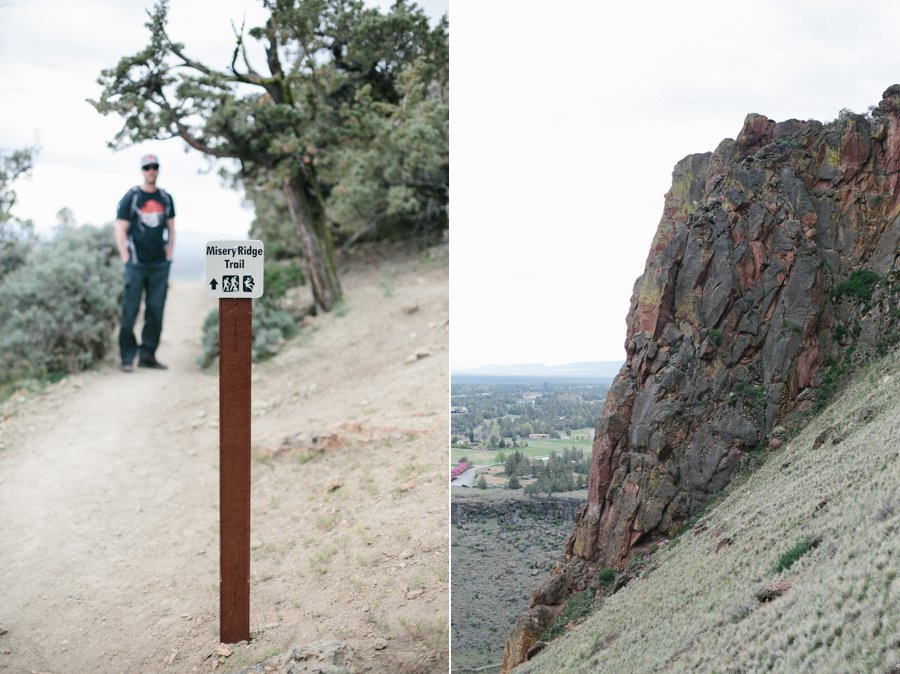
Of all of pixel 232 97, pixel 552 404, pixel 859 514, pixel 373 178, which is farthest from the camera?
pixel 373 178

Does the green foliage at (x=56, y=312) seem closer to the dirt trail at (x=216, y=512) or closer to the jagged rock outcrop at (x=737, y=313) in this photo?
the dirt trail at (x=216, y=512)

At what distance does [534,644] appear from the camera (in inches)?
182

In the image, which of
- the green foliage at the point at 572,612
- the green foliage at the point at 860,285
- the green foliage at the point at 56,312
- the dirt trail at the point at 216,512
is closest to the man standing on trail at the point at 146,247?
the green foliage at the point at 56,312

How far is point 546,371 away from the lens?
201 inches

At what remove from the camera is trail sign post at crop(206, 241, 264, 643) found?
438cm

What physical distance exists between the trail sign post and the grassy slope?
175 centimetres

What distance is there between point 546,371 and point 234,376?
6.16 ft

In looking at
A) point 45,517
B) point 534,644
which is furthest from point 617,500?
point 45,517

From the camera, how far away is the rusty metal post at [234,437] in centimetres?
Answer: 438

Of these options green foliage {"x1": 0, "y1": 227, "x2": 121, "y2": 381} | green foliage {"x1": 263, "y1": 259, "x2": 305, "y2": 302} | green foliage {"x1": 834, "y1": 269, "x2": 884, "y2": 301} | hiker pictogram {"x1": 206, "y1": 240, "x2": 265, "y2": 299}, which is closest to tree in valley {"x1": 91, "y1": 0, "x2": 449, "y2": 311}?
green foliage {"x1": 263, "y1": 259, "x2": 305, "y2": 302}

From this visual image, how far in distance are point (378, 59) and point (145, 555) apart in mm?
6333

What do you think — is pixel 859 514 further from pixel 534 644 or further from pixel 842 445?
pixel 534 644

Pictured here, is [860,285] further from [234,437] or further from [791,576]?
[234,437]

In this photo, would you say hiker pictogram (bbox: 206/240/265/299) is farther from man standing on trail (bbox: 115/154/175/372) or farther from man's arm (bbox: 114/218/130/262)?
man's arm (bbox: 114/218/130/262)
